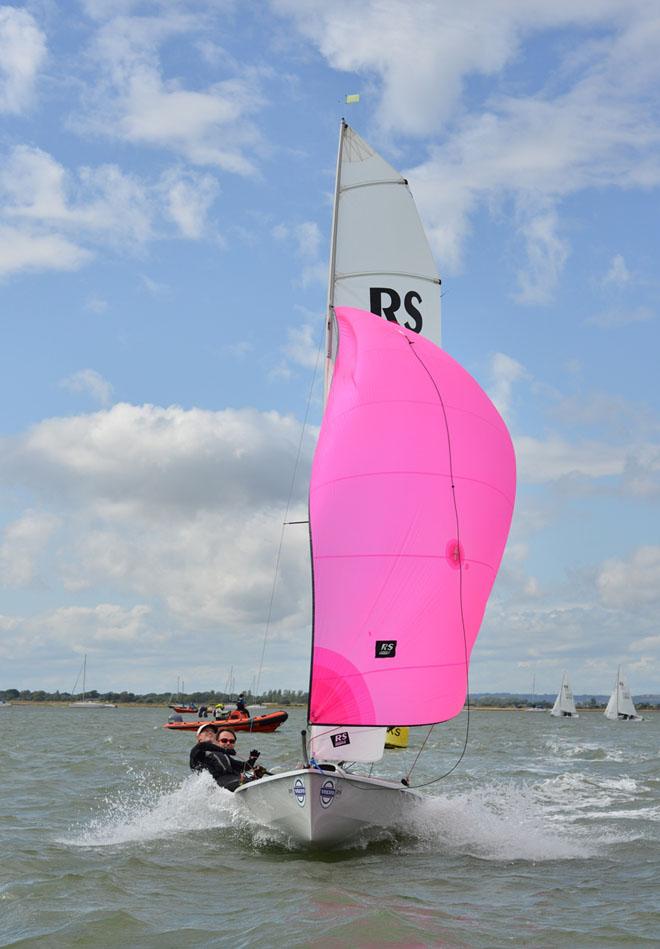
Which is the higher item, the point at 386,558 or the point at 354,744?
the point at 386,558

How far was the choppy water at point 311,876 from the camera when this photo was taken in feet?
25.7

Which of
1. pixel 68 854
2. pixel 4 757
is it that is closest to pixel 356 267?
pixel 68 854

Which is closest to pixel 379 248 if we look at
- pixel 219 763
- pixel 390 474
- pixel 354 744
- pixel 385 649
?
pixel 390 474

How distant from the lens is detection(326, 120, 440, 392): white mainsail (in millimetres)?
14383

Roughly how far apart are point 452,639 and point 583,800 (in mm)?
9841

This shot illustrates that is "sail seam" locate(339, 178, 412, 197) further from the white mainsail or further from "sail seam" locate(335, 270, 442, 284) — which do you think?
"sail seam" locate(335, 270, 442, 284)

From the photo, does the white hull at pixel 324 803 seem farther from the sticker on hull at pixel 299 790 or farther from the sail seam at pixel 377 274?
the sail seam at pixel 377 274

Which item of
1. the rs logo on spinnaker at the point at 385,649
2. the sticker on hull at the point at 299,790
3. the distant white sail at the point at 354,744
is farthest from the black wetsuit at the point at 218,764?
the rs logo on spinnaker at the point at 385,649

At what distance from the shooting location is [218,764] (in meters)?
12.7

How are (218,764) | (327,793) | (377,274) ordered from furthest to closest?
1. (377,274)
2. (218,764)
3. (327,793)

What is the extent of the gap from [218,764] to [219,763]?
0.06ft

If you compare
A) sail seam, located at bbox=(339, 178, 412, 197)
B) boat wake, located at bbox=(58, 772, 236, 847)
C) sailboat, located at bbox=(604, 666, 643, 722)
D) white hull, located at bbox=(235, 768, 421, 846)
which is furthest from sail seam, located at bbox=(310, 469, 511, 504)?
sailboat, located at bbox=(604, 666, 643, 722)

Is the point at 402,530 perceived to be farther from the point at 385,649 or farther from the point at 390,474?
the point at 385,649

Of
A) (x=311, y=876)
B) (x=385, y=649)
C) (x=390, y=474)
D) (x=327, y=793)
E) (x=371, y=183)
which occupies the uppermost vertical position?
(x=371, y=183)
